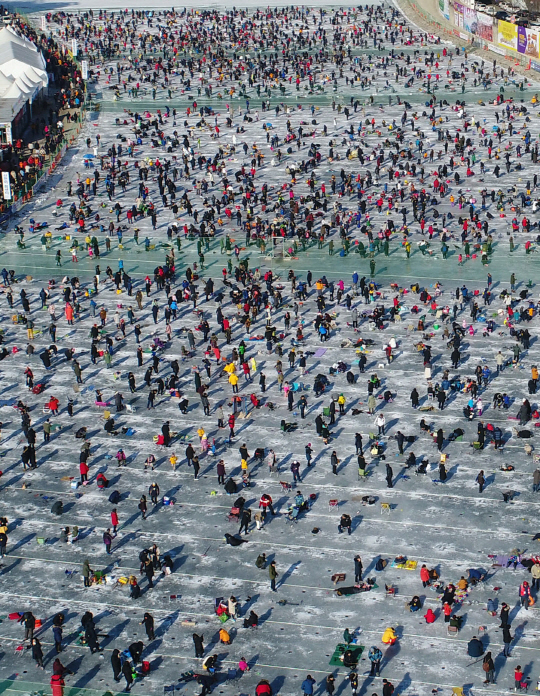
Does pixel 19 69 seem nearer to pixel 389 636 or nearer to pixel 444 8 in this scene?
pixel 444 8

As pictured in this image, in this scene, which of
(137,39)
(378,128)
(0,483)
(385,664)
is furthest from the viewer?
(137,39)

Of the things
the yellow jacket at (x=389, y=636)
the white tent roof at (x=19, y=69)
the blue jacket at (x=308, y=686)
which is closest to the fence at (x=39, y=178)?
the white tent roof at (x=19, y=69)

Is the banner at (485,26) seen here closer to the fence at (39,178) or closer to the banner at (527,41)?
the banner at (527,41)

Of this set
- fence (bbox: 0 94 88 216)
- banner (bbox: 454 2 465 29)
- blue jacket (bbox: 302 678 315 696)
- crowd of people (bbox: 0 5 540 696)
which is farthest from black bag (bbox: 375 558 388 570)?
banner (bbox: 454 2 465 29)

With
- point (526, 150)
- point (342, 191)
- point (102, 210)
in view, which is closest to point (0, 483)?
point (102, 210)

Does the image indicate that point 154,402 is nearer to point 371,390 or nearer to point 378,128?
point 371,390

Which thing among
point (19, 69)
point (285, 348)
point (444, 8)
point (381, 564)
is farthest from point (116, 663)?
point (444, 8)
